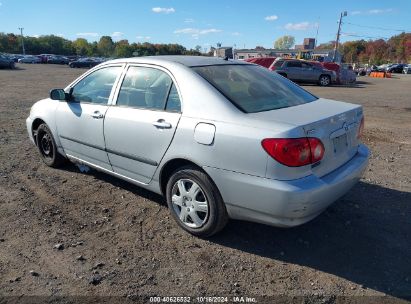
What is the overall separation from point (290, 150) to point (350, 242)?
1283 mm

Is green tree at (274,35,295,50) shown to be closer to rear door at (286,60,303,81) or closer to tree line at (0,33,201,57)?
tree line at (0,33,201,57)

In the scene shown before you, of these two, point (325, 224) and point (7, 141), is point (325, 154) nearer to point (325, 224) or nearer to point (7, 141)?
point (325, 224)

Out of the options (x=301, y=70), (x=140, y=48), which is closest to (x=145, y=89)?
(x=301, y=70)

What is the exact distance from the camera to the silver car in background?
297 centimetres

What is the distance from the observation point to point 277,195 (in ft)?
9.57

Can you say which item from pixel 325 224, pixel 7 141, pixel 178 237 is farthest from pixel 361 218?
pixel 7 141

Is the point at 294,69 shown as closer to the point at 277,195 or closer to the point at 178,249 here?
the point at 178,249

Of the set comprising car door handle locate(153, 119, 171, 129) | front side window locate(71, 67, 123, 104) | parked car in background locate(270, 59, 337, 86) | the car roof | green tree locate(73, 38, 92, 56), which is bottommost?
green tree locate(73, 38, 92, 56)

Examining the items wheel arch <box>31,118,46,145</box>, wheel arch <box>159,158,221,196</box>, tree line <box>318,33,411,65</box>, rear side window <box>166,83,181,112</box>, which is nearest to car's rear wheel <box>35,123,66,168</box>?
wheel arch <box>31,118,46,145</box>

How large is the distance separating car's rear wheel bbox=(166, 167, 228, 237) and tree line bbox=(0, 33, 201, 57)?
10091cm

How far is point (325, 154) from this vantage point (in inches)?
124

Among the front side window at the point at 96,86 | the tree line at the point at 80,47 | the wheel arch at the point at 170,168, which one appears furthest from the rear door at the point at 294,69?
the tree line at the point at 80,47

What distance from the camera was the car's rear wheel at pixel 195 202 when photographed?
132 inches

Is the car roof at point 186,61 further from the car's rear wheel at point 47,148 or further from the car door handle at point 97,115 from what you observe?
the car's rear wheel at point 47,148
